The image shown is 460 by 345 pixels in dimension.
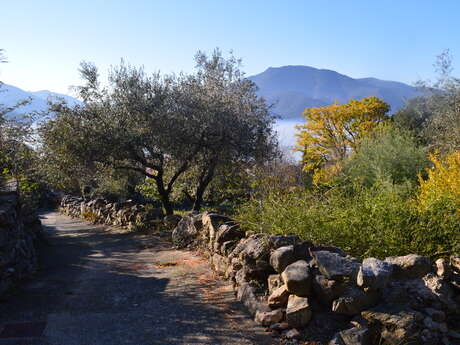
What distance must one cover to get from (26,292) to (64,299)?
0.96 m

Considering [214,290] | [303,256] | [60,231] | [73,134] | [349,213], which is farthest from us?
[60,231]

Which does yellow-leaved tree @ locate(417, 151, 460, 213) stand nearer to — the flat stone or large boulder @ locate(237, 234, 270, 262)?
the flat stone

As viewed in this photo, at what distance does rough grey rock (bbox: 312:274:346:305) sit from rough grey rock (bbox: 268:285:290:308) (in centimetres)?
42

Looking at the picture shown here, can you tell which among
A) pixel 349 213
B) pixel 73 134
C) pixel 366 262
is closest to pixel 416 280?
pixel 366 262

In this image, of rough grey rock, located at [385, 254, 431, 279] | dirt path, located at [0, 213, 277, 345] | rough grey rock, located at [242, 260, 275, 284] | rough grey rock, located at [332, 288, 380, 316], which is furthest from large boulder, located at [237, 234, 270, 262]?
rough grey rock, located at [385, 254, 431, 279]

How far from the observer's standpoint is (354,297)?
470 centimetres

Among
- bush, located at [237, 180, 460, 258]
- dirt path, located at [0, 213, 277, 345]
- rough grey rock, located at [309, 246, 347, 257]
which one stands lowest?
dirt path, located at [0, 213, 277, 345]

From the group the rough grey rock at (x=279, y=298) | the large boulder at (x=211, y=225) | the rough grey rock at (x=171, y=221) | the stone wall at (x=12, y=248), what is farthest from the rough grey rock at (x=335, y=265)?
the rough grey rock at (x=171, y=221)

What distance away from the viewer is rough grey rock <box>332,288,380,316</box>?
15.4ft

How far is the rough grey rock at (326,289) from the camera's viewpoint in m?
4.91

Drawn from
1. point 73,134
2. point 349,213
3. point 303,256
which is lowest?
point 303,256

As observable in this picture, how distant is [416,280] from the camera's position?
4.87m

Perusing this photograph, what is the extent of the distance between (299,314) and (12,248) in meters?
5.79

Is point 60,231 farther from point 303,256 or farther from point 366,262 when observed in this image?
point 366,262
